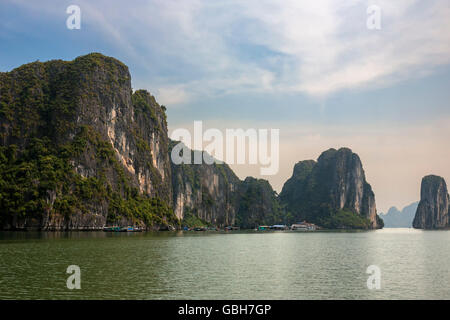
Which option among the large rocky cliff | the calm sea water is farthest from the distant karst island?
the calm sea water

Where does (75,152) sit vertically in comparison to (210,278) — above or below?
above

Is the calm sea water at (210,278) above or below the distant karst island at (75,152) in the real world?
below

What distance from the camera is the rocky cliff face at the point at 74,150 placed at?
11831cm

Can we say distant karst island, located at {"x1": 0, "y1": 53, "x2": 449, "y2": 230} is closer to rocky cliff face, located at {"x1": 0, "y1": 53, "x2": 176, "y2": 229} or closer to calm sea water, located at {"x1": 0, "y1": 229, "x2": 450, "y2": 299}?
rocky cliff face, located at {"x1": 0, "y1": 53, "x2": 176, "y2": 229}

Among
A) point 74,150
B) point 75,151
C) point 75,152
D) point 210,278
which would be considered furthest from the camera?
point 74,150

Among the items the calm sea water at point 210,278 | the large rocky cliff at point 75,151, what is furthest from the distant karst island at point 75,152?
the calm sea water at point 210,278

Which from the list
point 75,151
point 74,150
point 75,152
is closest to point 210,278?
point 75,152

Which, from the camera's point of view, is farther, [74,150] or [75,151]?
[74,150]

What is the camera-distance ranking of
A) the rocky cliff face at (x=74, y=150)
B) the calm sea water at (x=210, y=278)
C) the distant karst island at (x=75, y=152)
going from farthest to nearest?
the rocky cliff face at (x=74, y=150) → the distant karst island at (x=75, y=152) → the calm sea water at (x=210, y=278)

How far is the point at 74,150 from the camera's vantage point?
5325 inches

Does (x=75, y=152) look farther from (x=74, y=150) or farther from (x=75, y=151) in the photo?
(x=74, y=150)

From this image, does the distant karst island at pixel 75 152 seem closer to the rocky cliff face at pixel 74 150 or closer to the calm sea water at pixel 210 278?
the rocky cliff face at pixel 74 150
